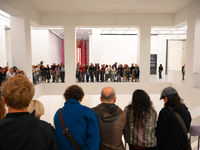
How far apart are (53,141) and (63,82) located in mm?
14331

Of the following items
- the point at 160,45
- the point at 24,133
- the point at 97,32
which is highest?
the point at 97,32

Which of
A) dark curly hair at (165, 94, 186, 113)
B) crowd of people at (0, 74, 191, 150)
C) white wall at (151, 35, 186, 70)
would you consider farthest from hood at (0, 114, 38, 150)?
white wall at (151, 35, 186, 70)

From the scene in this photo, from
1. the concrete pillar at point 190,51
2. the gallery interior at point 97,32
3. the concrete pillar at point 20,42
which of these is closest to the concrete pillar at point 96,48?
the gallery interior at point 97,32

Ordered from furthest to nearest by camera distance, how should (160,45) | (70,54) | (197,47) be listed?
1. (160,45)
2. (70,54)
3. (197,47)

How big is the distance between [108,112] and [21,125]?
4.59 ft

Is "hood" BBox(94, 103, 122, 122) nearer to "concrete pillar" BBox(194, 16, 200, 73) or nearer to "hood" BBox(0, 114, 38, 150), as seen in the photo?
"hood" BBox(0, 114, 38, 150)

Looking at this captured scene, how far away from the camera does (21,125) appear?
148 cm

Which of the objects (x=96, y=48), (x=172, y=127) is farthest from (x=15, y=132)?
(x=96, y=48)

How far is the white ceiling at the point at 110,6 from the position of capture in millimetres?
13016

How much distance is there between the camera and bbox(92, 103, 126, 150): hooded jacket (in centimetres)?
260

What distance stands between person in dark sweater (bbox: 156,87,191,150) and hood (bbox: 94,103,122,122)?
748 millimetres

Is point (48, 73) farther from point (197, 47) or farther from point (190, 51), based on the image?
point (197, 47)

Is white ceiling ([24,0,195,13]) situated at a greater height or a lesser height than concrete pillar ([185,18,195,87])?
greater

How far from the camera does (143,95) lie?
9.30 feet
